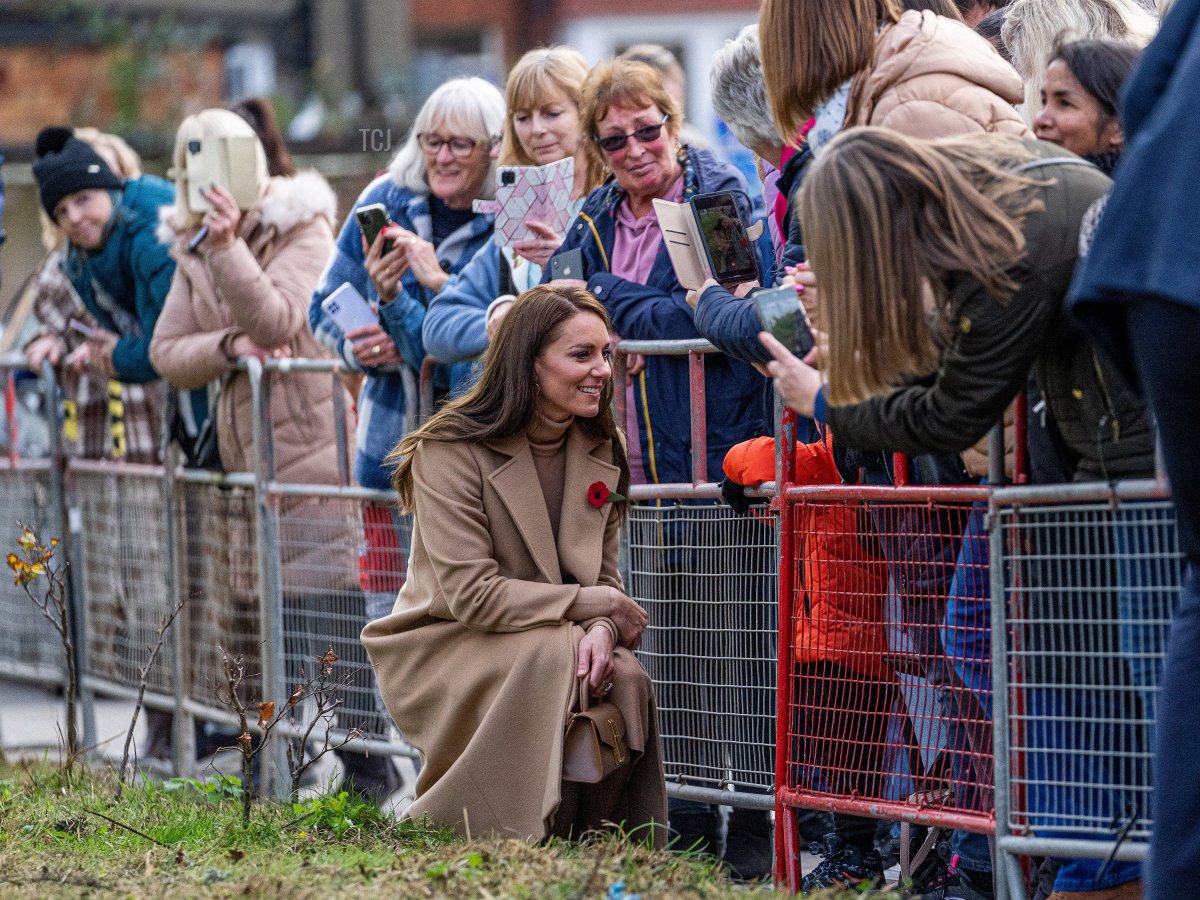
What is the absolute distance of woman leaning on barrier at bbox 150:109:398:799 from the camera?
705cm

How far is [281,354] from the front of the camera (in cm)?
761

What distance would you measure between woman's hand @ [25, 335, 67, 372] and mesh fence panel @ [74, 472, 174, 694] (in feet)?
2.01

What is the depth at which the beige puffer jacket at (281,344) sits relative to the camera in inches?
280

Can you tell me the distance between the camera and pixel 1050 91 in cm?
446

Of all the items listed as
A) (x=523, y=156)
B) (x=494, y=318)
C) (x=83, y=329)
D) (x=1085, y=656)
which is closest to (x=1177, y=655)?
(x=1085, y=656)

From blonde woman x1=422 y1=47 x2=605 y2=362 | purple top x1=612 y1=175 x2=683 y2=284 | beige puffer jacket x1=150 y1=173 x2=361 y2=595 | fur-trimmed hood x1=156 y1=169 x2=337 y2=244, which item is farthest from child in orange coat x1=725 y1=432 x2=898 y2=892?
fur-trimmed hood x1=156 y1=169 x2=337 y2=244

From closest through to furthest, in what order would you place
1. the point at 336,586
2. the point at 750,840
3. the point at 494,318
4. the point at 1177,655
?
the point at 1177,655, the point at 750,840, the point at 494,318, the point at 336,586

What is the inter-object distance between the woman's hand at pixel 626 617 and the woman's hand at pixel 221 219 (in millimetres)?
2753

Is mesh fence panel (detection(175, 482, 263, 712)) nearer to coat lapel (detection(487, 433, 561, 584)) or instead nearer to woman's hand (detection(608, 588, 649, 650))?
coat lapel (detection(487, 433, 561, 584))

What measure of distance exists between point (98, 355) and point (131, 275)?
1.26 feet

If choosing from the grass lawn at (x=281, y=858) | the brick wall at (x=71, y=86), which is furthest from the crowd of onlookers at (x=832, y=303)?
the brick wall at (x=71, y=86)

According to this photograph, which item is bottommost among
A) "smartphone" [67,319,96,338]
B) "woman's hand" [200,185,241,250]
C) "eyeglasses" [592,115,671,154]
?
"smartphone" [67,319,96,338]

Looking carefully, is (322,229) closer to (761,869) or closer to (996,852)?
(761,869)

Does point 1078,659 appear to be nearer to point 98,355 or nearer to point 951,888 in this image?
Answer: point 951,888
